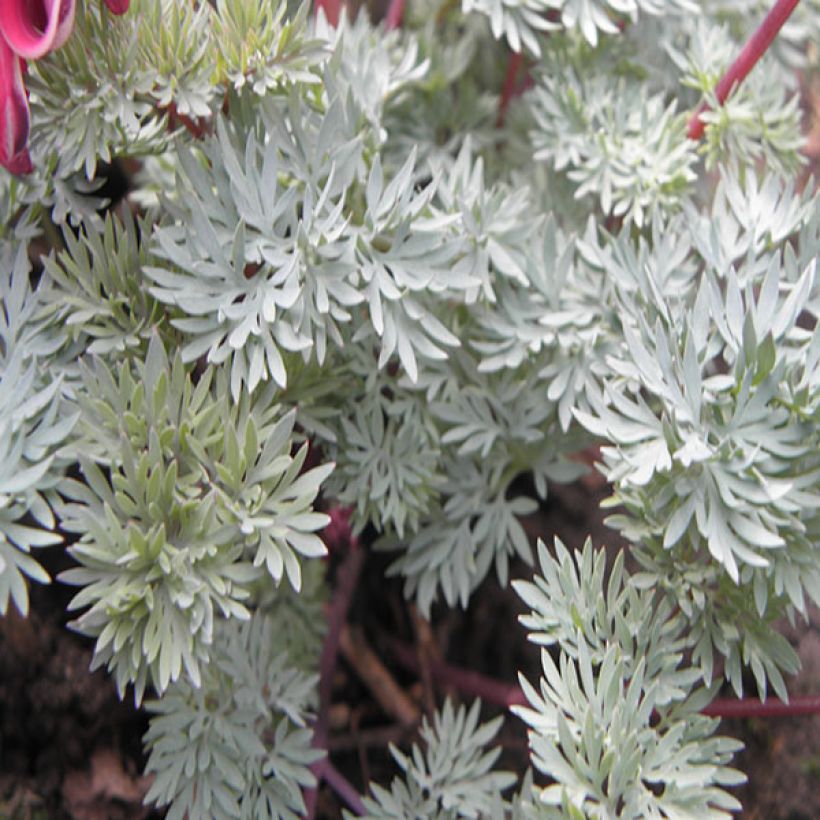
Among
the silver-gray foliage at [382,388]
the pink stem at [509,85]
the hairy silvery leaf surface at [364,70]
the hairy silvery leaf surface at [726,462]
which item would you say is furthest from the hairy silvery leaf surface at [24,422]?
the pink stem at [509,85]

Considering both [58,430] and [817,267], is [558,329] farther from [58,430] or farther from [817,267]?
[58,430]

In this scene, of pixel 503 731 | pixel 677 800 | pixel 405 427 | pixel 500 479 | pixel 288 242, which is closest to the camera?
pixel 677 800

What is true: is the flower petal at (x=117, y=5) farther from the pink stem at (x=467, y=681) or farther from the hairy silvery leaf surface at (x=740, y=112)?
the pink stem at (x=467, y=681)

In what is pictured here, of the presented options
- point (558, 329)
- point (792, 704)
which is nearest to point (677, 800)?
point (792, 704)

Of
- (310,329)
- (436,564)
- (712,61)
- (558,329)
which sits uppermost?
(712,61)

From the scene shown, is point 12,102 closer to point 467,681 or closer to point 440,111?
point 440,111

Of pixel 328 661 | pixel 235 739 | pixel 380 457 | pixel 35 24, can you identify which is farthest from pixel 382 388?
pixel 35 24

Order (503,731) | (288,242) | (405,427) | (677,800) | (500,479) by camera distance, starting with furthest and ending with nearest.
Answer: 1. (503,731)
2. (500,479)
3. (405,427)
4. (288,242)
5. (677,800)
